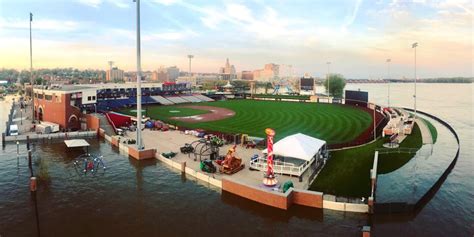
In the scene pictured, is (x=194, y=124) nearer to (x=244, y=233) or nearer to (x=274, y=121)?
(x=274, y=121)

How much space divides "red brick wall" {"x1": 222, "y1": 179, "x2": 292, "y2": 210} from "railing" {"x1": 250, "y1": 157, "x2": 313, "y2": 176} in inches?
175

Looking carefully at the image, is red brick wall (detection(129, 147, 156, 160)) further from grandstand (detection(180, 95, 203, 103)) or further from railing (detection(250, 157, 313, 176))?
grandstand (detection(180, 95, 203, 103))

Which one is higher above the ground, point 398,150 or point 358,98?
point 358,98

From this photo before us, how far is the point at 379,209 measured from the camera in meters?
21.4

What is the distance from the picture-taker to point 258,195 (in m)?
23.5

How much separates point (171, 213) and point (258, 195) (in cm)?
583

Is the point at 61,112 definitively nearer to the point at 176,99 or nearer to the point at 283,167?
the point at 283,167

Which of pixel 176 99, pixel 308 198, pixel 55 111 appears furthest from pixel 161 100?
pixel 308 198

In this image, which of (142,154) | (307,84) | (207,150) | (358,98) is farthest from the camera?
(307,84)

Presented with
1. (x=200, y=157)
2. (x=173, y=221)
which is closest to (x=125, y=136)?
(x=200, y=157)

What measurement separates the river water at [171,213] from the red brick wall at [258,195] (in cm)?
48

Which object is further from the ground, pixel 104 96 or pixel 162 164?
pixel 104 96

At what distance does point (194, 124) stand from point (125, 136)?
40.6 ft

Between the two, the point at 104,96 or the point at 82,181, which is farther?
the point at 104,96
